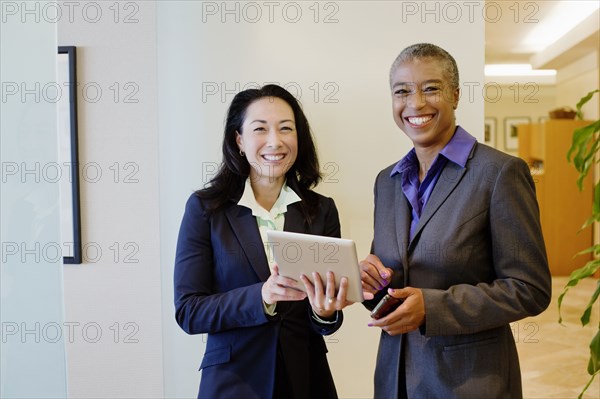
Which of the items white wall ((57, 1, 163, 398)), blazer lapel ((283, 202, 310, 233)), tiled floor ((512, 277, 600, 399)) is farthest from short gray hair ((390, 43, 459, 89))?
tiled floor ((512, 277, 600, 399))

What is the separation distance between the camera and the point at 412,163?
183 cm

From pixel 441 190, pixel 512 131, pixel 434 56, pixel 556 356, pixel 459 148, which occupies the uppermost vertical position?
pixel 512 131

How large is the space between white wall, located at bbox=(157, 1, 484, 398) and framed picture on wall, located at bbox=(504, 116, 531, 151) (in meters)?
13.0

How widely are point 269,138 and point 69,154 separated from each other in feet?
3.42

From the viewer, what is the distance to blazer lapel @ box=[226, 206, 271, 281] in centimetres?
199

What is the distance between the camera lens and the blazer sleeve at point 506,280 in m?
1.57

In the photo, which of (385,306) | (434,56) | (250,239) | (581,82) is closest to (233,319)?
(250,239)

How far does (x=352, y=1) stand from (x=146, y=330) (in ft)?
5.19

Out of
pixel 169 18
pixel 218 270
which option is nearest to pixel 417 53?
pixel 218 270

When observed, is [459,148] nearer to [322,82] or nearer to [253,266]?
[253,266]

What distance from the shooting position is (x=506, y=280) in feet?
5.24

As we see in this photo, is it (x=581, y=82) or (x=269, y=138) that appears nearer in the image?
(x=269, y=138)

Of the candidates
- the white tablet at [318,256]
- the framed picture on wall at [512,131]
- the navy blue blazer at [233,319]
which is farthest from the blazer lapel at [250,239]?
the framed picture on wall at [512,131]

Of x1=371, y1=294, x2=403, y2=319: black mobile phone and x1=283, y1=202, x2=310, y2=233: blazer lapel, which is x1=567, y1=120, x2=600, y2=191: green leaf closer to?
x1=371, y1=294, x2=403, y2=319: black mobile phone
